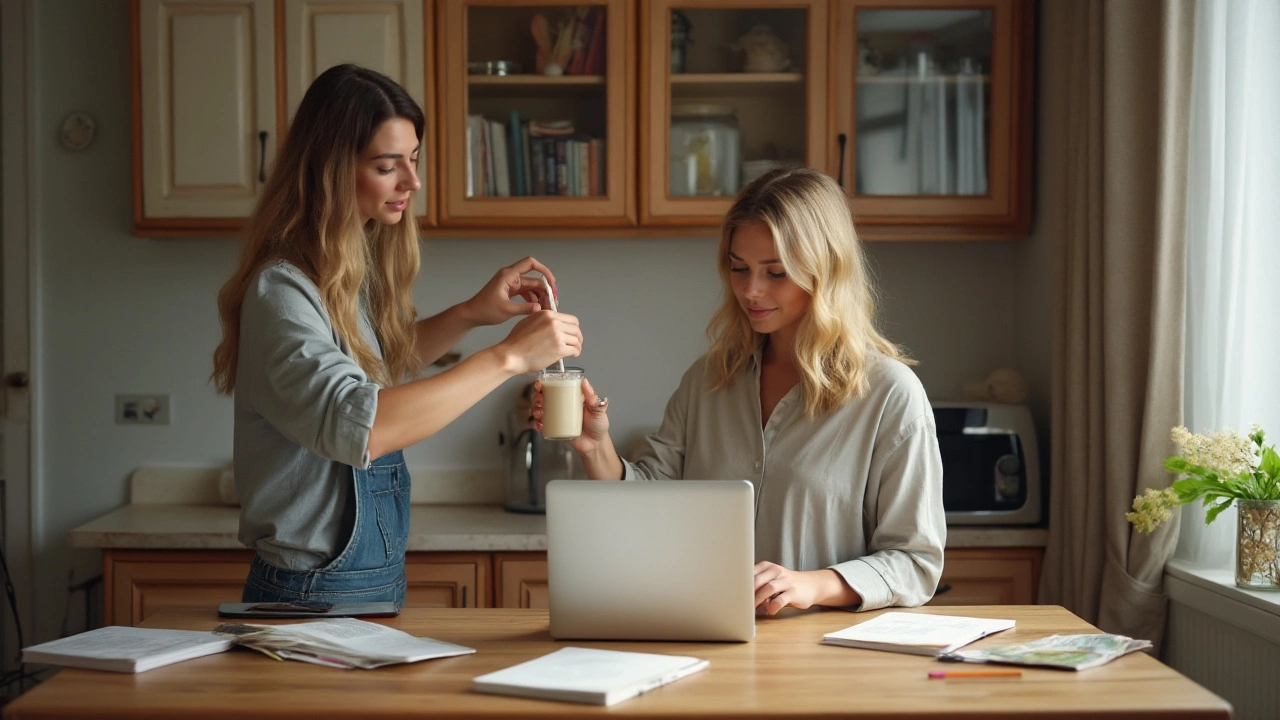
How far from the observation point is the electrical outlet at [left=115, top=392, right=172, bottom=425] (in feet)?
10.8

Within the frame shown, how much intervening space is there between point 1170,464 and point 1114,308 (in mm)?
431

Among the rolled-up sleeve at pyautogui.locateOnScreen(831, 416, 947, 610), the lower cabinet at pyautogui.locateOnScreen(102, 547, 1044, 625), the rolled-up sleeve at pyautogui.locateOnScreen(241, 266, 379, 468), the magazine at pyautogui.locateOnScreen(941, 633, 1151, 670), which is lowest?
the lower cabinet at pyautogui.locateOnScreen(102, 547, 1044, 625)

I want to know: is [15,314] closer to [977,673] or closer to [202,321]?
[202,321]

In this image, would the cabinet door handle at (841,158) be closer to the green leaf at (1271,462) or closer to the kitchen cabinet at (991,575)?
the kitchen cabinet at (991,575)

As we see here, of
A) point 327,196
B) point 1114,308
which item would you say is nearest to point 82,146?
point 327,196

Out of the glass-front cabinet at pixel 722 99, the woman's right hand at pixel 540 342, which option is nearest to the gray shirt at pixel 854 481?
the woman's right hand at pixel 540 342

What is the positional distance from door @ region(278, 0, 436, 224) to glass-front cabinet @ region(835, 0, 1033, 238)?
1.04 m

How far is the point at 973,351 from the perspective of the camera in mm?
3301

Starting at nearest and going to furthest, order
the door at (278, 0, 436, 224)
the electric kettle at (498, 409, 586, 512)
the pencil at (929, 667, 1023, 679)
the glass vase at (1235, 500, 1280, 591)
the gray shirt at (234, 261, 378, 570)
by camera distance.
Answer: the pencil at (929, 667, 1023, 679), the gray shirt at (234, 261, 378, 570), the glass vase at (1235, 500, 1280, 591), the door at (278, 0, 436, 224), the electric kettle at (498, 409, 586, 512)

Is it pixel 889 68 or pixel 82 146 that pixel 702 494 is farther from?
pixel 82 146

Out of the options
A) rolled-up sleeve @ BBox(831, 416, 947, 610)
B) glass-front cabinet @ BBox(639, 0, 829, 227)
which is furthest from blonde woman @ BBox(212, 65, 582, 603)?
glass-front cabinet @ BBox(639, 0, 829, 227)

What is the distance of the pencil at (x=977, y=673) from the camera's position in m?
1.35

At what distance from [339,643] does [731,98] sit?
193 centimetres

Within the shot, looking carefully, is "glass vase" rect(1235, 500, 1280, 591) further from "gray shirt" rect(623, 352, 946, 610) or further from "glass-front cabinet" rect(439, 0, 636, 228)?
"glass-front cabinet" rect(439, 0, 636, 228)
